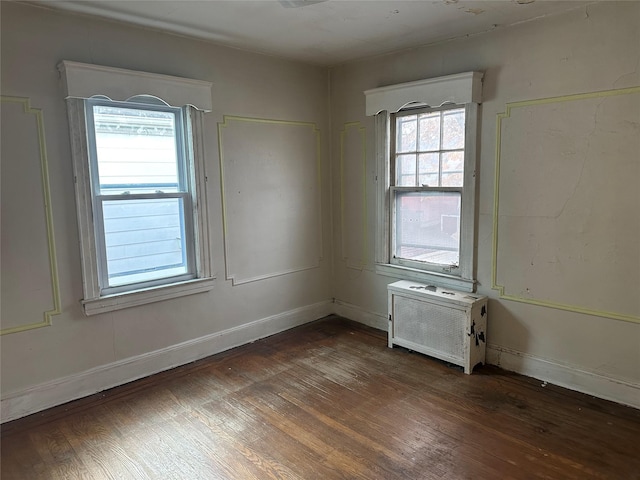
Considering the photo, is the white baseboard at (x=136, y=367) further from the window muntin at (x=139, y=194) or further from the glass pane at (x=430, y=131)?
the glass pane at (x=430, y=131)

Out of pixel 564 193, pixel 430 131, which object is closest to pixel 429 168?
pixel 430 131

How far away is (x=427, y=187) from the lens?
143 inches

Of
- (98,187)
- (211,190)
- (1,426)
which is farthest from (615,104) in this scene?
(1,426)

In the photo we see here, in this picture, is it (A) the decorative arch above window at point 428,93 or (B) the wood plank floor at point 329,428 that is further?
(A) the decorative arch above window at point 428,93

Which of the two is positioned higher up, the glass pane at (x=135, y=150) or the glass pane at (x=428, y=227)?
the glass pane at (x=135, y=150)

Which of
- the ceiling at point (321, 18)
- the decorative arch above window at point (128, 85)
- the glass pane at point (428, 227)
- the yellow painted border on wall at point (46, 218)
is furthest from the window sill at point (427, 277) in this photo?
the yellow painted border on wall at point (46, 218)

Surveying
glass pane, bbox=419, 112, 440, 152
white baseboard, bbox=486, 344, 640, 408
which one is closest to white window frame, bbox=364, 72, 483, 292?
glass pane, bbox=419, 112, 440, 152

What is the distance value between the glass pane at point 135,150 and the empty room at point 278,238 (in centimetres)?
2

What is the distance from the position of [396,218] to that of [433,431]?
197cm

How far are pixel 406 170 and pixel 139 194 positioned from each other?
2257 mm

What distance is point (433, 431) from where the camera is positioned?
99.0 inches

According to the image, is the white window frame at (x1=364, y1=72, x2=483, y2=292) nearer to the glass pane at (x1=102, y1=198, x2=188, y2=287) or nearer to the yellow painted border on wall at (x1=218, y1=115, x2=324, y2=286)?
the yellow painted border on wall at (x1=218, y1=115, x2=324, y2=286)

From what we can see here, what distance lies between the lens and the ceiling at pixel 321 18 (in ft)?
8.61

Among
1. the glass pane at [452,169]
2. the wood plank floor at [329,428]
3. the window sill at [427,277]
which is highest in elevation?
the glass pane at [452,169]
